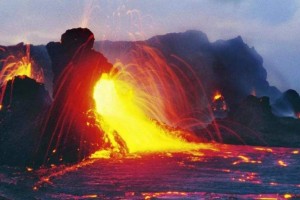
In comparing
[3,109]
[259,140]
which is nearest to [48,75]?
[259,140]

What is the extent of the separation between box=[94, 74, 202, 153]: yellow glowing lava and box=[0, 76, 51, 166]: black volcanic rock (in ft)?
28.0

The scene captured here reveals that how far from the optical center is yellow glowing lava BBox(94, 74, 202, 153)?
201ft

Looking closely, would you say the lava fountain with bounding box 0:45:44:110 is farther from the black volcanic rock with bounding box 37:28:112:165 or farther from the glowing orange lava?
the glowing orange lava

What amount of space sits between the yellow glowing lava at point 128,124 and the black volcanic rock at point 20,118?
28.0 feet

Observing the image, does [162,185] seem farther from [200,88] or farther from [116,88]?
[200,88]

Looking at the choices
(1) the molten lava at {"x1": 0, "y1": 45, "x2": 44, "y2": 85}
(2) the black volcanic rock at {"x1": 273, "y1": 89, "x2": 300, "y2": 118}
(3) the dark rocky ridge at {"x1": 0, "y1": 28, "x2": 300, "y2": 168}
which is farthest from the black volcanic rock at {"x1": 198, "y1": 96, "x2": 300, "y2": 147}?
(1) the molten lava at {"x1": 0, "y1": 45, "x2": 44, "y2": 85}

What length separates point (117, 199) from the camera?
27.5m

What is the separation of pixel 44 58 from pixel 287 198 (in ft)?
463

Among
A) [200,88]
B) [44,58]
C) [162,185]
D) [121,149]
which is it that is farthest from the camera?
[200,88]

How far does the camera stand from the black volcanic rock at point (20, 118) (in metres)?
50.4

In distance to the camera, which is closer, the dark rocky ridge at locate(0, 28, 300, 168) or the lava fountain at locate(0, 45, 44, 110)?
the dark rocky ridge at locate(0, 28, 300, 168)

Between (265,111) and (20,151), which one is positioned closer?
(20,151)

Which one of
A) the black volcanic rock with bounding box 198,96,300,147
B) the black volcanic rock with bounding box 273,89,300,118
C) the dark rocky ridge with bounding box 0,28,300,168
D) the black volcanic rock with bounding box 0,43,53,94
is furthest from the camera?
the black volcanic rock with bounding box 0,43,53,94

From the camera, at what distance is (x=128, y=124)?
66062 millimetres
